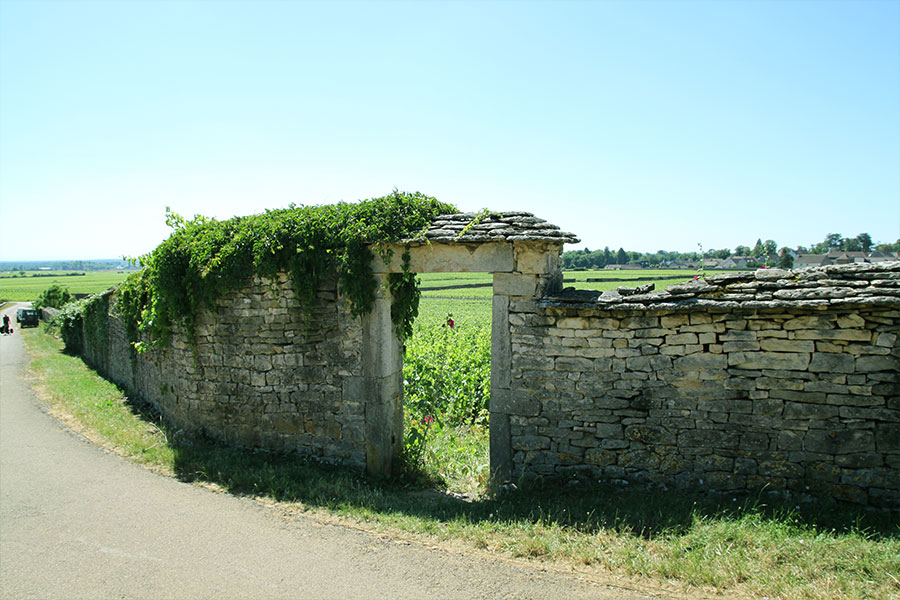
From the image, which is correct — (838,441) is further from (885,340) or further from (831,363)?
(885,340)

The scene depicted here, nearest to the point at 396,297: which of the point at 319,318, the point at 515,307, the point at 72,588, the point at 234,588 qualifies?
the point at 319,318

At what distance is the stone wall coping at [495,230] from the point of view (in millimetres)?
6383

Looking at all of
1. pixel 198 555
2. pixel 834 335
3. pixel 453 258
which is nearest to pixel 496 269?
pixel 453 258

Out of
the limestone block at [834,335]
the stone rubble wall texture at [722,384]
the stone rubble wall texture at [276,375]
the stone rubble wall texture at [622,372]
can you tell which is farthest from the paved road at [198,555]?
the limestone block at [834,335]

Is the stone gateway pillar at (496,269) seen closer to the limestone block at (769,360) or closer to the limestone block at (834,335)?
the limestone block at (769,360)

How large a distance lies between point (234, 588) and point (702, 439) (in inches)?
195

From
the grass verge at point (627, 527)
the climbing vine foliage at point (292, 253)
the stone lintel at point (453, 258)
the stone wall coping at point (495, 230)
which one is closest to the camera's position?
the grass verge at point (627, 527)

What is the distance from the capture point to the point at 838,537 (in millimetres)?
4805

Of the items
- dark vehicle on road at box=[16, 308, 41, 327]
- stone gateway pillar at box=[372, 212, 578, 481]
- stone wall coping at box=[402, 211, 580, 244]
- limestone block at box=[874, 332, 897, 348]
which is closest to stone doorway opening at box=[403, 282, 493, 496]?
stone gateway pillar at box=[372, 212, 578, 481]

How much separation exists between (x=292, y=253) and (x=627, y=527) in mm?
5375

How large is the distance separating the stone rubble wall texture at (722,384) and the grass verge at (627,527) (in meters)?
0.36

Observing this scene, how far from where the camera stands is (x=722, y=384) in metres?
5.85

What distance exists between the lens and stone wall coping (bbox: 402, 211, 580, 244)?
638 centimetres

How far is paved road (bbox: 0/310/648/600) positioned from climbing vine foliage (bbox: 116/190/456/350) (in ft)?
8.96
